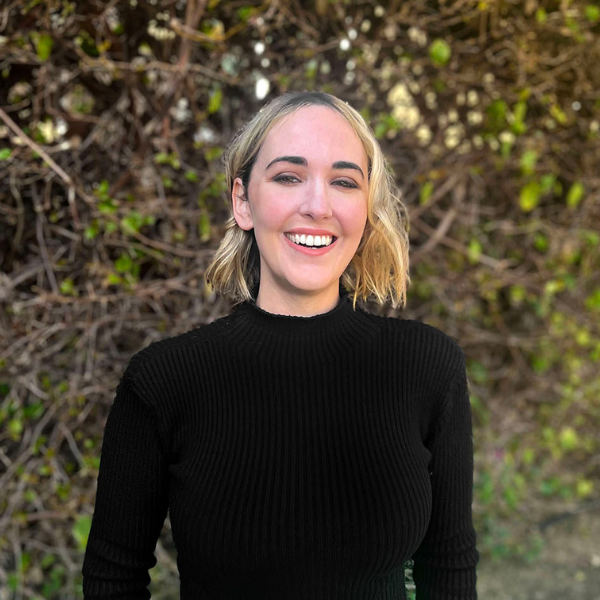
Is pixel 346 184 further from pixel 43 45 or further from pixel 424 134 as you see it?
pixel 424 134

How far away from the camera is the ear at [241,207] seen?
144cm

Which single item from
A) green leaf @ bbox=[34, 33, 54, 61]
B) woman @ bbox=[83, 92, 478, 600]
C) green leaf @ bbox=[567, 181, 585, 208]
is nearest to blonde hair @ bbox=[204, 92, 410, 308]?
woman @ bbox=[83, 92, 478, 600]

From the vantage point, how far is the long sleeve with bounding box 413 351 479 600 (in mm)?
1396

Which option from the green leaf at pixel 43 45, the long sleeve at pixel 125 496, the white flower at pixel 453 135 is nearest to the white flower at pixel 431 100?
the white flower at pixel 453 135

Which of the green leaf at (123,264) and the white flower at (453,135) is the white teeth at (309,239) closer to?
the green leaf at (123,264)

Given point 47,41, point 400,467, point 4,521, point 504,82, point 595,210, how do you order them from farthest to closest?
point 595,210
point 504,82
point 4,521
point 47,41
point 400,467

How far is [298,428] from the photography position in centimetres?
132

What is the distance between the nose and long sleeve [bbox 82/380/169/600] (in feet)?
1.66

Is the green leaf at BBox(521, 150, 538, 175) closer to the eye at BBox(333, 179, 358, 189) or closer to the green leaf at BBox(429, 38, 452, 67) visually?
the green leaf at BBox(429, 38, 452, 67)

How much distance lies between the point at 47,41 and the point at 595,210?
241 centimetres

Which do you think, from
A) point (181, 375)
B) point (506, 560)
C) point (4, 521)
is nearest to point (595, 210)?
point (506, 560)

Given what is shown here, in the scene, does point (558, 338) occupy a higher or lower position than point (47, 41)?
lower

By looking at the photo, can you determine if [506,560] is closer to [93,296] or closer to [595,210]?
[595,210]

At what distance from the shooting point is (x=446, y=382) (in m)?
1.41
